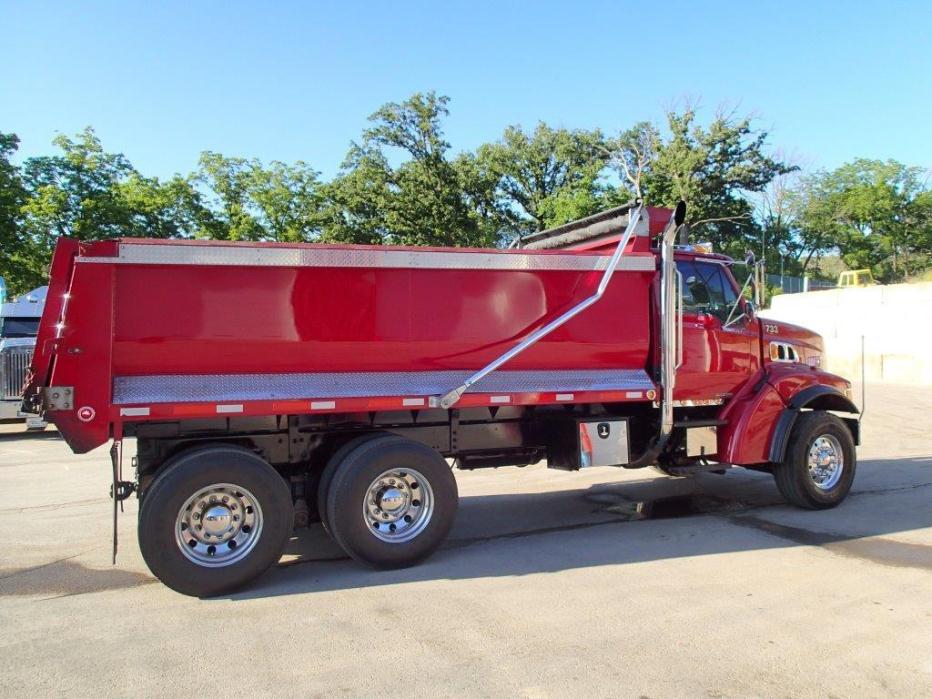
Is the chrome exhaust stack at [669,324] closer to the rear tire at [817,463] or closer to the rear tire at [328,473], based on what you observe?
the rear tire at [817,463]

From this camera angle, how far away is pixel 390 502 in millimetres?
5988

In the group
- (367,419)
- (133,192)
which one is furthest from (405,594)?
(133,192)

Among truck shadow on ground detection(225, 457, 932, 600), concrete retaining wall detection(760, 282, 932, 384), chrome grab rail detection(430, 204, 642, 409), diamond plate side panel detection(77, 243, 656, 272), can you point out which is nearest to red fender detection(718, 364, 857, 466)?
truck shadow on ground detection(225, 457, 932, 600)

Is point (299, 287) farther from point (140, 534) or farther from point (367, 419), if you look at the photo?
point (140, 534)

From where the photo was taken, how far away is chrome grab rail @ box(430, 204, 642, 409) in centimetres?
610

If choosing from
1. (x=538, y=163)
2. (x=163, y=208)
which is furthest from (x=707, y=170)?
(x=163, y=208)

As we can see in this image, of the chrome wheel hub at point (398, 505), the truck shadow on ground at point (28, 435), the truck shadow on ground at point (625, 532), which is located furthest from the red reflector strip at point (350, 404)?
the truck shadow on ground at point (28, 435)

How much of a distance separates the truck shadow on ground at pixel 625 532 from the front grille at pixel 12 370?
10.4 metres

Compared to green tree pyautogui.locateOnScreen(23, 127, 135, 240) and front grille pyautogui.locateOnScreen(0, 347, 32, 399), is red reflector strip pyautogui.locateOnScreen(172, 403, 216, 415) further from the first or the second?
green tree pyautogui.locateOnScreen(23, 127, 135, 240)

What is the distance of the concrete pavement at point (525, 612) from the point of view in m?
3.92

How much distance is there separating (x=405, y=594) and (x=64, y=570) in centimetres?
297

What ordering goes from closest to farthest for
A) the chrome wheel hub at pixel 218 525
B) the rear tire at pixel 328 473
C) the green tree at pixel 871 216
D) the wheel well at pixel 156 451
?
the chrome wheel hub at pixel 218 525 < the wheel well at pixel 156 451 < the rear tire at pixel 328 473 < the green tree at pixel 871 216

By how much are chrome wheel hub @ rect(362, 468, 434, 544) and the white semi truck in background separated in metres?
11.0

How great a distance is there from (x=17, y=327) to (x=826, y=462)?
15.8 m
